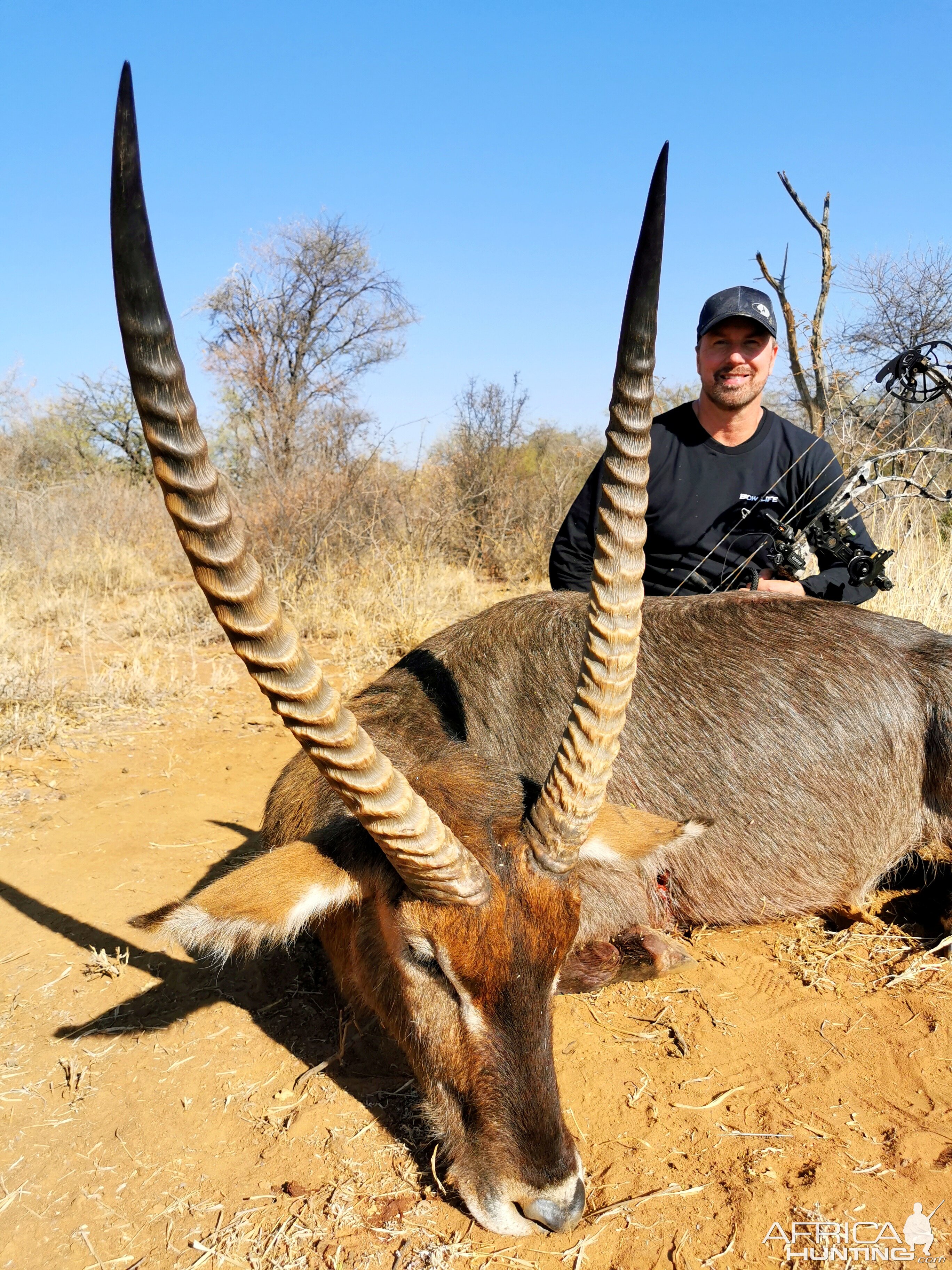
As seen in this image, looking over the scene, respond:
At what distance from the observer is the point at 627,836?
2889 millimetres

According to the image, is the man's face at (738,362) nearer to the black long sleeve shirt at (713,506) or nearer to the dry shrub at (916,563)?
the black long sleeve shirt at (713,506)

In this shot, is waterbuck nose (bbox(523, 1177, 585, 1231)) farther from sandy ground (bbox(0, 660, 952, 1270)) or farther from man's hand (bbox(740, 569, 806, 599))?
man's hand (bbox(740, 569, 806, 599))

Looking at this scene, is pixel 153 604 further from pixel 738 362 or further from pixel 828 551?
pixel 828 551

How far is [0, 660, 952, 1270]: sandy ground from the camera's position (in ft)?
8.21

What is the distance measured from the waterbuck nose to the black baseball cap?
5.04m

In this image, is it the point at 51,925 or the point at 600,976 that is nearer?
the point at 600,976

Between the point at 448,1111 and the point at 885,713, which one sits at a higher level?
the point at 885,713

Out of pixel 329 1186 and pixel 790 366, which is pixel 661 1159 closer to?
pixel 329 1186

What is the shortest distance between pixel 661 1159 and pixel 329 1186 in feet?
3.63

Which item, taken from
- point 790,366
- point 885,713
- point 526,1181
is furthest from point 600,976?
point 790,366

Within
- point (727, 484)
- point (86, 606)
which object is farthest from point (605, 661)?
point (86, 606)

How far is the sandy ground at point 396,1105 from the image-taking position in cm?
250

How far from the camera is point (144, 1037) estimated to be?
345 centimetres

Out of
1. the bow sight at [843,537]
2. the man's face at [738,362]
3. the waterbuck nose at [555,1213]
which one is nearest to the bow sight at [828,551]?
the bow sight at [843,537]
